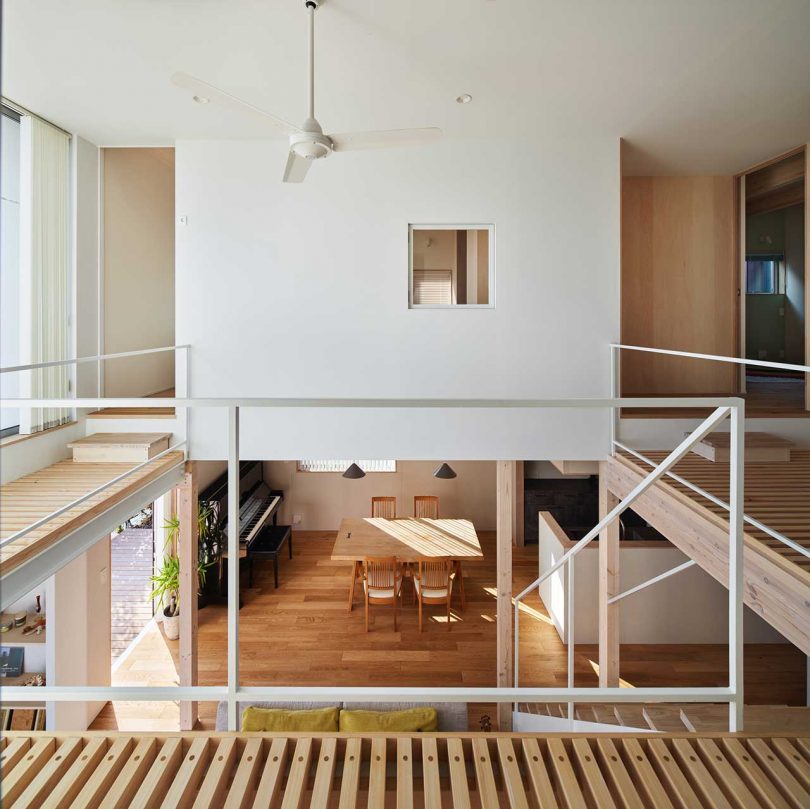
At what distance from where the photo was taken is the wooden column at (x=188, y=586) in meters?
5.10

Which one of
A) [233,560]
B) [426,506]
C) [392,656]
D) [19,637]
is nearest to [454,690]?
[233,560]

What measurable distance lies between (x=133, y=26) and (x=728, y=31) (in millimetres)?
3305

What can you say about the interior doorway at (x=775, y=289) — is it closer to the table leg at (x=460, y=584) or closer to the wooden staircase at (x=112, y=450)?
the table leg at (x=460, y=584)

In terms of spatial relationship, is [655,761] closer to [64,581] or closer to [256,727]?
[256,727]

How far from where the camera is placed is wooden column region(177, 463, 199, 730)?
16.7 ft

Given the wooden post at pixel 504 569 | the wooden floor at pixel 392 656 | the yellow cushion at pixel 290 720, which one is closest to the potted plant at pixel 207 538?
the wooden floor at pixel 392 656

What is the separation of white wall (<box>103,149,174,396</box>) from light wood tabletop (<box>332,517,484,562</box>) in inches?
110

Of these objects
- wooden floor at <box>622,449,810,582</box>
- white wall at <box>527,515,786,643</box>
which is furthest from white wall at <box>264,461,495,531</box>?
wooden floor at <box>622,449,810,582</box>

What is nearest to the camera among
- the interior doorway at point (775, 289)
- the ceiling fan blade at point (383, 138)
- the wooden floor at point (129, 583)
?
the ceiling fan blade at point (383, 138)

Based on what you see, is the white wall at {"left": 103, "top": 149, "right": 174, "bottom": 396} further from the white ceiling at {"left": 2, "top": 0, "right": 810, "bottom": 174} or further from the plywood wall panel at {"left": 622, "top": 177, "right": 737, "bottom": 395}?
the plywood wall panel at {"left": 622, "top": 177, "right": 737, "bottom": 395}

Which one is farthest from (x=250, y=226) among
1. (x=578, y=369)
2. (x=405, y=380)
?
(x=578, y=369)

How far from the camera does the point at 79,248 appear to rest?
4.98m

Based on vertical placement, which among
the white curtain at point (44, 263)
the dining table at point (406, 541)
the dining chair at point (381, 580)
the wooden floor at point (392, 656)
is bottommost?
the wooden floor at point (392, 656)

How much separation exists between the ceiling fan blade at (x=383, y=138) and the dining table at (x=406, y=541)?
456 cm
